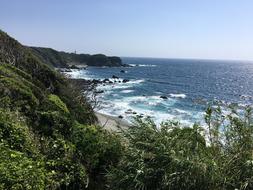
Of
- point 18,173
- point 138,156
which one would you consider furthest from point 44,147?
point 18,173

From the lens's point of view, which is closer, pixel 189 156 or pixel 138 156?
pixel 189 156

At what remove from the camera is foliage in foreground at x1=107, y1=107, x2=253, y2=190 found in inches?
274

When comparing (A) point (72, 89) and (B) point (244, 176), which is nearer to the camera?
(B) point (244, 176)

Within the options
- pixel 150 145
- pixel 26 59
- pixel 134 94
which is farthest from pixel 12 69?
pixel 134 94

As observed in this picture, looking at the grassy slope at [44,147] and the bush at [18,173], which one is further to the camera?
the grassy slope at [44,147]

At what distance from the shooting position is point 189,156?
23.7 feet

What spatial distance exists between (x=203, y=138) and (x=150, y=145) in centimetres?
180

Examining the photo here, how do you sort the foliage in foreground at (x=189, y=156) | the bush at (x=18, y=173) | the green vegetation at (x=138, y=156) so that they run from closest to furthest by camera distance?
1. the bush at (x=18, y=173)
2. the green vegetation at (x=138, y=156)
3. the foliage in foreground at (x=189, y=156)

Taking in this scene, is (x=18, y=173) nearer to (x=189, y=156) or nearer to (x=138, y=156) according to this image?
(x=138, y=156)

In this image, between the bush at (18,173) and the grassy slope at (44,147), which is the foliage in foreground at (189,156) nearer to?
the grassy slope at (44,147)

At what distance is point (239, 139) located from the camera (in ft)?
26.7

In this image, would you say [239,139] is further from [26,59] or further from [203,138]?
[26,59]

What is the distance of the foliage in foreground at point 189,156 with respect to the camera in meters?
6.96

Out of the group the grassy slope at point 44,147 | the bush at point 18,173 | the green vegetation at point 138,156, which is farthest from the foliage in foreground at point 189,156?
the bush at point 18,173
